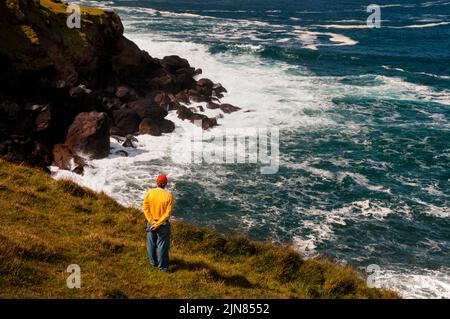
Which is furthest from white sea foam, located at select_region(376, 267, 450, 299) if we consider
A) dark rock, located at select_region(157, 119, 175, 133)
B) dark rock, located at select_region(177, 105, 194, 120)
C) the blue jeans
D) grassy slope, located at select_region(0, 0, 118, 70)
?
grassy slope, located at select_region(0, 0, 118, 70)

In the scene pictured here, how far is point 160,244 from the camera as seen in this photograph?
40.9 feet

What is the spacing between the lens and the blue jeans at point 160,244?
12.4 m

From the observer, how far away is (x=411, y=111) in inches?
1921

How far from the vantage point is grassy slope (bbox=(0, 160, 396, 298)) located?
1136 cm

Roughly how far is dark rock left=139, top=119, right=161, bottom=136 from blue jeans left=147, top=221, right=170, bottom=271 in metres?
25.2

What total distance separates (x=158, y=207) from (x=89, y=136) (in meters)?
20.6

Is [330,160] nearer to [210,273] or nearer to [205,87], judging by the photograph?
[205,87]

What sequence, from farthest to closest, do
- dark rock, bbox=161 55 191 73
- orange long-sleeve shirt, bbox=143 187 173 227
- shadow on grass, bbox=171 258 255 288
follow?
1. dark rock, bbox=161 55 191 73
2. shadow on grass, bbox=171 258 255 288
3. orange long-sleeve shirt, bbox=143 187 173 227

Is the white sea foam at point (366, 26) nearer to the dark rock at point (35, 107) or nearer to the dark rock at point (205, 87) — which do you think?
the dark rock at point (205, 87)

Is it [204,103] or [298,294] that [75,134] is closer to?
[204,103]

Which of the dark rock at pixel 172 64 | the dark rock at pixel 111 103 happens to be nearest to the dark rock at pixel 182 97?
the dark rock at pixel 172 64

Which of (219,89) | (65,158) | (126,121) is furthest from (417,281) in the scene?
(219,89)

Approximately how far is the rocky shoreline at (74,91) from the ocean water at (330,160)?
83.8 inches

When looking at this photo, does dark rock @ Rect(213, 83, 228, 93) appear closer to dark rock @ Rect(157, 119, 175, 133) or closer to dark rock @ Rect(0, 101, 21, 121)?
dark rock @ Rect(157, 119, 175, 133)
